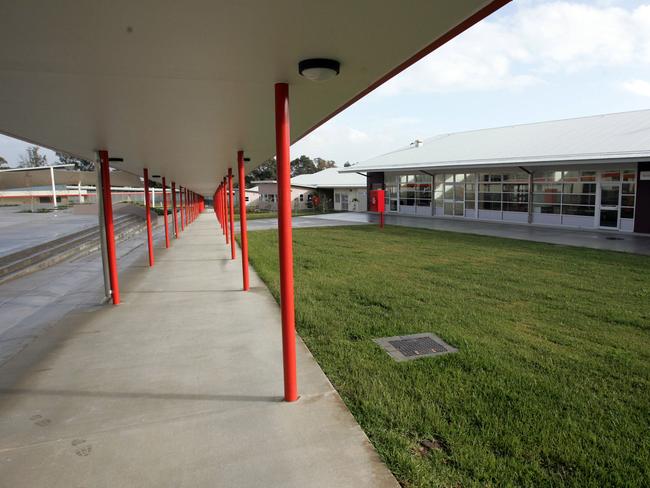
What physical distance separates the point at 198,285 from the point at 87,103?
523 cm

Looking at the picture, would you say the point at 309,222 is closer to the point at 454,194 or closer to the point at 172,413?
the point at 454,194

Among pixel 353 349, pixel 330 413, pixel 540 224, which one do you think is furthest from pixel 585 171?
pixel 330 413

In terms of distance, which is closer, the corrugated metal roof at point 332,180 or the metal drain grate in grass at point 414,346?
the metal drain grate in grass at point 414,346

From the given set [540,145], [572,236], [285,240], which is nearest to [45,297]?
[285,240]

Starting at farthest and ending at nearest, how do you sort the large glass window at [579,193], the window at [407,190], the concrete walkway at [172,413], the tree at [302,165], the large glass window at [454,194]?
the tree at [302,165]
the window at [407,190]
the large glass window at [454,194]
the large glass window at [579,193]
the concrete walkway at [172,413]

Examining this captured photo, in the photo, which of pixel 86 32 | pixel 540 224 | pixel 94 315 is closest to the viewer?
pixel 86 32

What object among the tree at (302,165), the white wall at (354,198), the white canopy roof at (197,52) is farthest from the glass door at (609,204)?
the tree at (302,165)

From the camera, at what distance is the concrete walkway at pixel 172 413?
9.31 ft

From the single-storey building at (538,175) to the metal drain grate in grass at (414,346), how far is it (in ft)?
53.6

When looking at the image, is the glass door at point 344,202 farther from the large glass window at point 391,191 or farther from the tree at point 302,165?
the tree at point 302,165

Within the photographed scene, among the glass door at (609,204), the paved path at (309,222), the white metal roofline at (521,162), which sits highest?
the white metal roofline at (521,162)

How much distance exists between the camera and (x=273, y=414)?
3.56m

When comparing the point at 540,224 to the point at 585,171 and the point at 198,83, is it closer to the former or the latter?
the point at 585,171

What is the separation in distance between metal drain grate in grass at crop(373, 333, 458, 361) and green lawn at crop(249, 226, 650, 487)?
0.46ft
